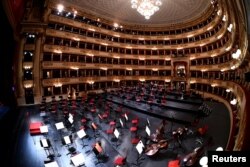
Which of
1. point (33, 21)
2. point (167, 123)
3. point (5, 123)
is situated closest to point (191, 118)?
point (167, 123)

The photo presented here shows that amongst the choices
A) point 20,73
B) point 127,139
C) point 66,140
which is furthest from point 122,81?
point 66,140

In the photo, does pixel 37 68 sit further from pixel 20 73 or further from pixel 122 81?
pixel 122 81

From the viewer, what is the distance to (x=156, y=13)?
3784cm

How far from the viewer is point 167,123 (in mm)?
16547

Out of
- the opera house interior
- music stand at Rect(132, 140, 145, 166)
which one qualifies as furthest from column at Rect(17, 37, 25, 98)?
music stand at Rect(132, 140, 145, 166)

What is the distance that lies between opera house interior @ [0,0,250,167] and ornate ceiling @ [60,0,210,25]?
17cm

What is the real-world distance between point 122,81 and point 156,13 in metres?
14.1

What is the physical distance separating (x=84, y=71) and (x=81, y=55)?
8.74 feet

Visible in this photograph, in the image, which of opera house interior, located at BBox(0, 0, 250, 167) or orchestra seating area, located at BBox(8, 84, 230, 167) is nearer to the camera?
orchestra seating area, located at BBox(8, 84, 230, 167)

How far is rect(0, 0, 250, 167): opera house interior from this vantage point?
11125mm

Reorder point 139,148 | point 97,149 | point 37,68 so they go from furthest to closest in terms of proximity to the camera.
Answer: point 37,68 < point 97,149 < point 139,148

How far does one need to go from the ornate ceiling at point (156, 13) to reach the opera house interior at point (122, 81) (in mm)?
172

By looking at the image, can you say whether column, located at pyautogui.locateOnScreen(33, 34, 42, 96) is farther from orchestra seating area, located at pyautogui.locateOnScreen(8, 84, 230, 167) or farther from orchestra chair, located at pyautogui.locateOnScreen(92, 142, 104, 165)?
orchestra chair, located at pyautogui.locateOnScreen(92, 142, 104, 165)


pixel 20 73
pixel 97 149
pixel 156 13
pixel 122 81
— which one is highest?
pixel 156 13
